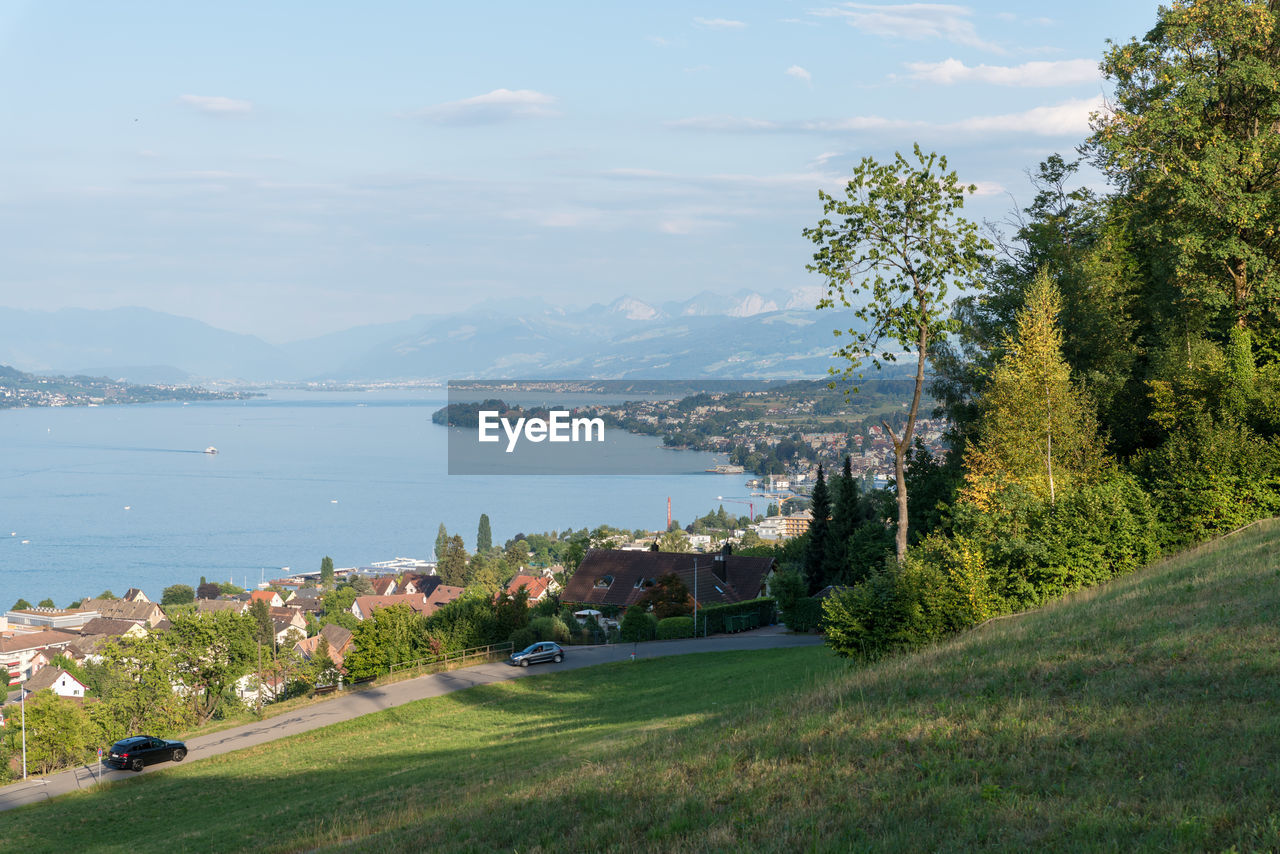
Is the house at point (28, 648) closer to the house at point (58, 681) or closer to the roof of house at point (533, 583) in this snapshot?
the house at point (58, 681)

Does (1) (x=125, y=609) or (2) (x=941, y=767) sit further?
(1) (x=125, y=609)

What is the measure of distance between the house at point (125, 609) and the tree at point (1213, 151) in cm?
9055

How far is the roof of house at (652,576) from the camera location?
194 ft

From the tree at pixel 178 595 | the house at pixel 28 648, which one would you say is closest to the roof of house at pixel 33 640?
the house at pixel 28 648

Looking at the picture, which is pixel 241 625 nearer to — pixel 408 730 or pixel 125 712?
pixel 125 712

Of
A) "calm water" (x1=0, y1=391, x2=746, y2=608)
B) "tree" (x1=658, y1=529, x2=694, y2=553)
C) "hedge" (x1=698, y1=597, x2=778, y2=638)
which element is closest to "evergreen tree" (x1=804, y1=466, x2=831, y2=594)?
"hedge" (x1=698, y1=597, x2=778, y2=638)

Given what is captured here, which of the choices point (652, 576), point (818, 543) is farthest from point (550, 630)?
point (818, 543)

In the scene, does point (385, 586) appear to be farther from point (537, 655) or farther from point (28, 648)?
point (537, 655)

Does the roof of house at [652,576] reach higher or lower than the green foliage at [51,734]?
higher

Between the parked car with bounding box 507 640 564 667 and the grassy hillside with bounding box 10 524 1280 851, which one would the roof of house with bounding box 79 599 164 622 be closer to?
the parked car with bounding box 507 640 564 667

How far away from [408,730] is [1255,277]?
27690mm

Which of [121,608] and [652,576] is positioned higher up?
[652,576]

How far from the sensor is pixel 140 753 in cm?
2728

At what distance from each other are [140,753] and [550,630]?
19.6 meters
